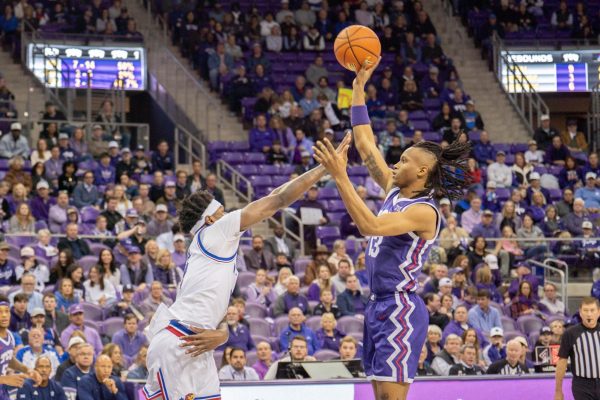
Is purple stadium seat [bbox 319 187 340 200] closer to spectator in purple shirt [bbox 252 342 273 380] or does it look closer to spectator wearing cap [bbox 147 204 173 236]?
spectator wearing cap [bbox 147 204 173 236]

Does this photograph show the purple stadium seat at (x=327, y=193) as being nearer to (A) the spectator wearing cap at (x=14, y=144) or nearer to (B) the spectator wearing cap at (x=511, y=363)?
(A) the spectator wearing cap at (x=14, y=144)

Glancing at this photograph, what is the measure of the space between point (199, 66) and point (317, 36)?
8.56ft

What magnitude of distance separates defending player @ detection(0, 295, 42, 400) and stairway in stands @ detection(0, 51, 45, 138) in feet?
31.5

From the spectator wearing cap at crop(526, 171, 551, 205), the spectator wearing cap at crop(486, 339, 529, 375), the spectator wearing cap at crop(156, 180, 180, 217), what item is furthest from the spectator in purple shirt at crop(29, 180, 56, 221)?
the spectator wearing cap at crop(526, 171, 551, 205)

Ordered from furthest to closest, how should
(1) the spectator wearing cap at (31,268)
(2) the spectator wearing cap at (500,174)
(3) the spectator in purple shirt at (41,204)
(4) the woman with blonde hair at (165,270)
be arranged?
1. (2) the spectator wearing cap at (500,174)
2. (3) the spectator in purple shirt at (41,204)
3. (4) the woman with blonde hair at (165,270)
4. (1) the spectator wearing cap at (31,268)

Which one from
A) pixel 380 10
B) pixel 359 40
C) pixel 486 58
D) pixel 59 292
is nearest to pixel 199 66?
pixel 380 10

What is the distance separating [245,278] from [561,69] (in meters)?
12.3

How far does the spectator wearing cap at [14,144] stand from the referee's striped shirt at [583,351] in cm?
1089

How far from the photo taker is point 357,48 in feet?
24.3

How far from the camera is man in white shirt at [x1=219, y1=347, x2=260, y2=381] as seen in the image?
39.4ft

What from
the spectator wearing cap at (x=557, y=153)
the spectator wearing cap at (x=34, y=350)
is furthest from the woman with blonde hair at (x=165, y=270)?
the spectator wearing cap at (x=557, y=153)

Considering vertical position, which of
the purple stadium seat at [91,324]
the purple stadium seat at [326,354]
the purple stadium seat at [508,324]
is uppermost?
the purple stadium seat at [91,324]

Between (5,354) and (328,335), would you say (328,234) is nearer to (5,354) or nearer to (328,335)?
(328,335)

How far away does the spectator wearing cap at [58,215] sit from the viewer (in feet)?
A: 53.5
